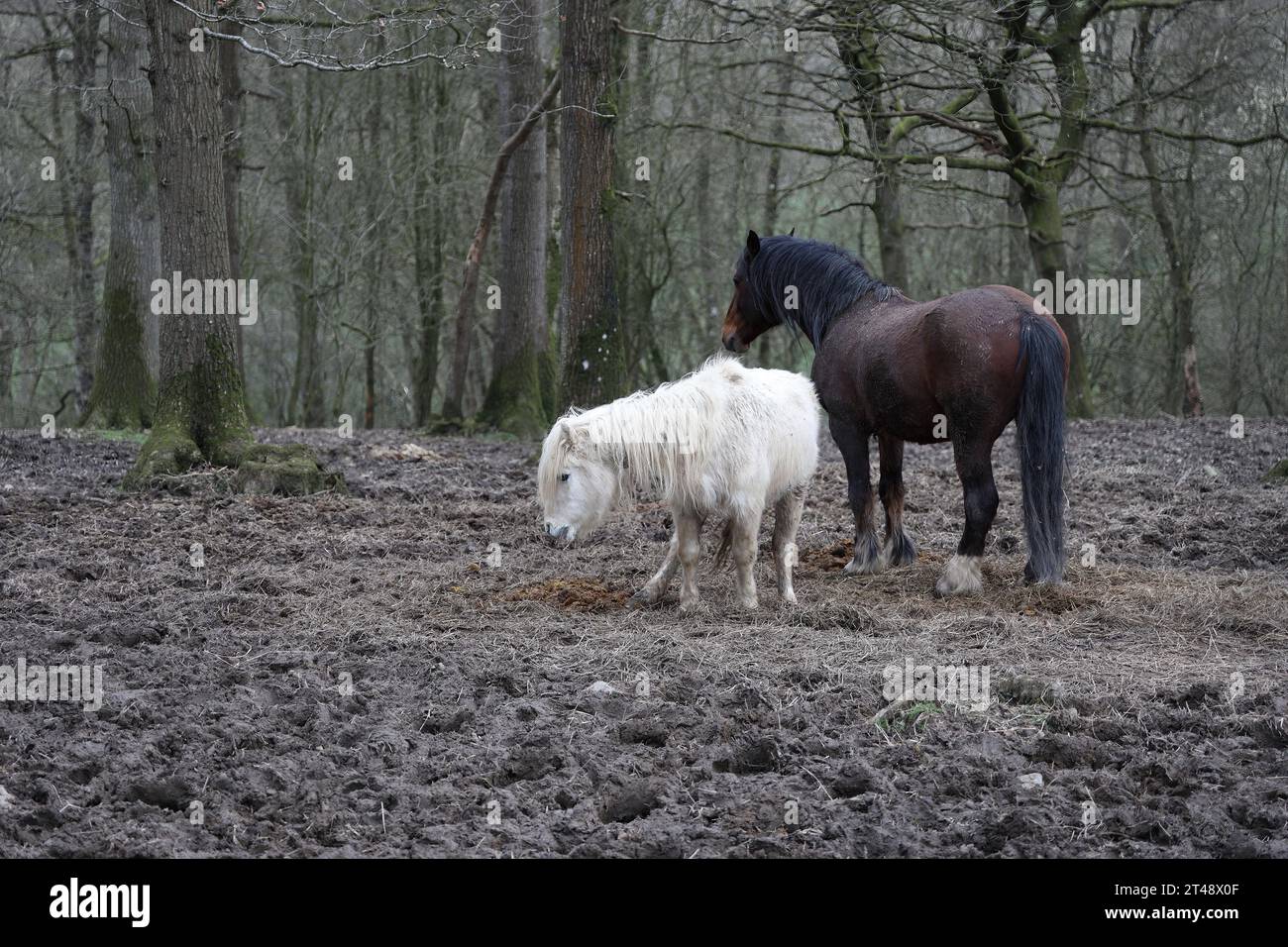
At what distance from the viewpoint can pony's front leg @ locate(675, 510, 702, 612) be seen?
266 inches

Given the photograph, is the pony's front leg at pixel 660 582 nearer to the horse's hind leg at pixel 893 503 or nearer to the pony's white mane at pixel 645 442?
the pony's white mane at pixel 645 442

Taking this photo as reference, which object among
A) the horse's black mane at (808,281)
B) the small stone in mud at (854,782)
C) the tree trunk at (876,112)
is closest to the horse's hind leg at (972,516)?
the horse's black mane at (808,281)

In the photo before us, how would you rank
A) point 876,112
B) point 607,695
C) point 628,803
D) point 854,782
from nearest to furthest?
point 628,803 < point 854,782 < point 607,695 < point 876,112

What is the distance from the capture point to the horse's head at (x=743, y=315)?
8531 millimetres

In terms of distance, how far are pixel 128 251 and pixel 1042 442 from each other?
1110 cm

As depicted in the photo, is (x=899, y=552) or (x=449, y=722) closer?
(x=449, y=722)

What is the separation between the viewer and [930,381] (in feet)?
23.7

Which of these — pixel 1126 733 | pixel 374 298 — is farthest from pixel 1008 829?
pixel 374 298

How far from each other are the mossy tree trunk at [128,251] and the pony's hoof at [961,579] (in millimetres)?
10186

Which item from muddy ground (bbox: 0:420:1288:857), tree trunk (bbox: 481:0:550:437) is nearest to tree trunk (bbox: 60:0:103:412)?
tree trunk (bbox: 481:0:550:437)

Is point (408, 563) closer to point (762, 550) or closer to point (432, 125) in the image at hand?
point (762, 550)

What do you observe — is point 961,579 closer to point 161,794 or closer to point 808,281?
point 808,281

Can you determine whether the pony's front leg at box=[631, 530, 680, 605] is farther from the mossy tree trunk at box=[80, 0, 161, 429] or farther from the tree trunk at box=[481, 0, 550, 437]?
the mossy tree trunk at box=[80, 0, 161, 429]

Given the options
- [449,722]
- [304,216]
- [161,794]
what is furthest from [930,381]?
[304,216]
